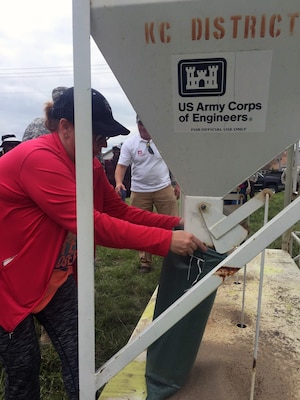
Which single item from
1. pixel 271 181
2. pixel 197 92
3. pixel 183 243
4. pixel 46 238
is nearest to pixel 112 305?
pixel 46 238

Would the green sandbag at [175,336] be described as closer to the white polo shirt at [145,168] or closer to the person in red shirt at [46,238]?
the person in red shirt at [46,238]

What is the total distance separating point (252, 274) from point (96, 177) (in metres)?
2.43

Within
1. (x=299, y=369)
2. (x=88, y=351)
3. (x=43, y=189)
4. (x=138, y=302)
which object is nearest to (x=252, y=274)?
(x=138, y=302)

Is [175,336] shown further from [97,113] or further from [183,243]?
[97,113]

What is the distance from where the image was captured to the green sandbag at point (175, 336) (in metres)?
1.96

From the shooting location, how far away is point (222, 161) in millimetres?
1662

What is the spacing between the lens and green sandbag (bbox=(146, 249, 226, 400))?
1964 mm

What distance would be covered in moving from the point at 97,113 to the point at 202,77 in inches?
19.0

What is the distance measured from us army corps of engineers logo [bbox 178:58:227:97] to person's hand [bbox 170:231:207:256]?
585 mm

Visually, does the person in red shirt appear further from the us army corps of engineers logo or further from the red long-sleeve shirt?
the us army corps of engineers logo

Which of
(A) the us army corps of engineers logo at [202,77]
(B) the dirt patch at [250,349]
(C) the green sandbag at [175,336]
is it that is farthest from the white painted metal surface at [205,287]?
(B) the dirt patch at [250,349]

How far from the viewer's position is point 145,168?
186 inches

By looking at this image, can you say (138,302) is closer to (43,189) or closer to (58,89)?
(58,89)

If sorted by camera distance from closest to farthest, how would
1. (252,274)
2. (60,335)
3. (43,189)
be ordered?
(43,189) → (60,335) → (252,274)
